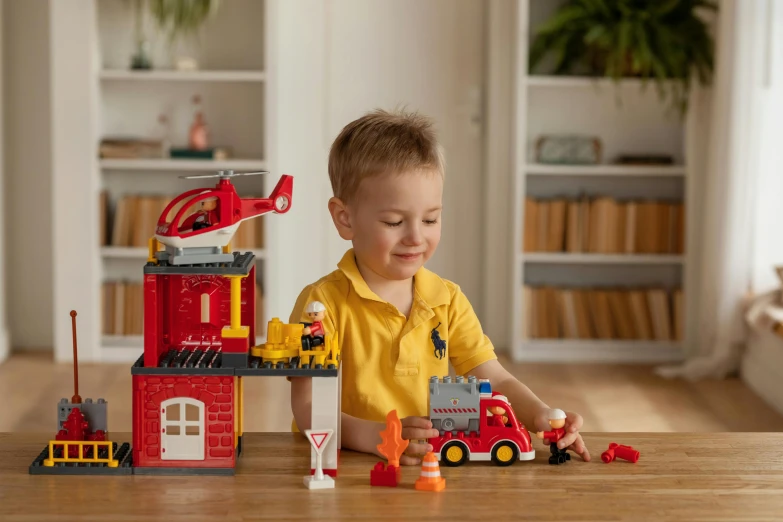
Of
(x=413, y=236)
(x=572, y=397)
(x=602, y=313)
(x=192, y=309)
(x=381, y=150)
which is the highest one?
(x=381, y=150)

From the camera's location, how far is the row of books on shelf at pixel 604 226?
4.94 meters

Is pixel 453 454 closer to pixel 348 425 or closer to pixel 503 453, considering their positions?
pixel 503 453

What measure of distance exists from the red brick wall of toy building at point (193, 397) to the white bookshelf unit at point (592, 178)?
358cm

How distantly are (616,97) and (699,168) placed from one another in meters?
0.54

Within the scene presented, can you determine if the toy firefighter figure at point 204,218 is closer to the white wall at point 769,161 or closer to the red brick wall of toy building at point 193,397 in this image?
the red brick wall of toy building at point 193,397

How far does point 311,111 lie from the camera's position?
513 cm

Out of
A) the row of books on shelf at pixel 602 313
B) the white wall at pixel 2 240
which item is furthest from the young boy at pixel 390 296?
the white wall at pixel 2 240

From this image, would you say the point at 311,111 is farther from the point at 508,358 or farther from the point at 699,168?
the point at 699,168

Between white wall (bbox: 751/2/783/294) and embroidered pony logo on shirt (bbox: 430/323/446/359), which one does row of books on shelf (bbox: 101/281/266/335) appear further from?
embroidered pony logo on shirt (bbox: 430/323/446/359)

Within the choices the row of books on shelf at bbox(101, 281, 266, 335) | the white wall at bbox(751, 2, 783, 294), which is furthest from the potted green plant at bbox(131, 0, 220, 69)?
the white wall at bbox(751, 2, 783, 294)

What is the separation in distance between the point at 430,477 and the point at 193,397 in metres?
0.34

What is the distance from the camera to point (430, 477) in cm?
138

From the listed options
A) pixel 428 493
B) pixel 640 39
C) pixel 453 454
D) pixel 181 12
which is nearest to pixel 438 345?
pixel 453 454

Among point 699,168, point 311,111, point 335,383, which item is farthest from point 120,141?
point 335,383
